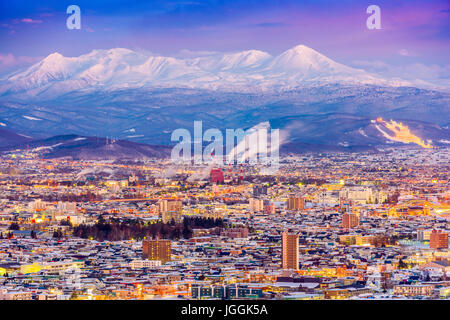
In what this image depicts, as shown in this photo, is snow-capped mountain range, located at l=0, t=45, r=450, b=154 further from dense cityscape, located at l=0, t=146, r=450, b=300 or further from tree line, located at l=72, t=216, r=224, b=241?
tree line, located at l=72, t=216, r=224, b=241

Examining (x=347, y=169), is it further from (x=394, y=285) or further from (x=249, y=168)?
(x=394, y=285)

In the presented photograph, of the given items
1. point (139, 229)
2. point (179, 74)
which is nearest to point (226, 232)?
point (139, 229)

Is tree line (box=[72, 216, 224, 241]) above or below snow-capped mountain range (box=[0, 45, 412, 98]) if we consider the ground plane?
below

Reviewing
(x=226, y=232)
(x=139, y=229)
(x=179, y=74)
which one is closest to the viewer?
(x=226, y=232)

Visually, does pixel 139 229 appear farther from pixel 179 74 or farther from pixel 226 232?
pixel 179 74

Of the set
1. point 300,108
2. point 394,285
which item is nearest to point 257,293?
point 394,285

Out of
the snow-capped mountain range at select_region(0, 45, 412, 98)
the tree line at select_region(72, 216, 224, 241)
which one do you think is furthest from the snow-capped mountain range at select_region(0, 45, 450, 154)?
the tree line at select_region(72, 216, 224, 241)

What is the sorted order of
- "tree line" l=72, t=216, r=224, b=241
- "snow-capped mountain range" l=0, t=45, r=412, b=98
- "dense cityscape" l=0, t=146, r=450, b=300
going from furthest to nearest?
"snow-capped mountain range" l=0, t=45, r=412, b=98 → "tree line" l=72, t=216, r=224, b=241 → "dense cityscape" l=0, t=146, r=450, b=300

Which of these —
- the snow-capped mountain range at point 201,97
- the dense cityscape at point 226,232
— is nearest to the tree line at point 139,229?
the dense cityscape at point 226,232
